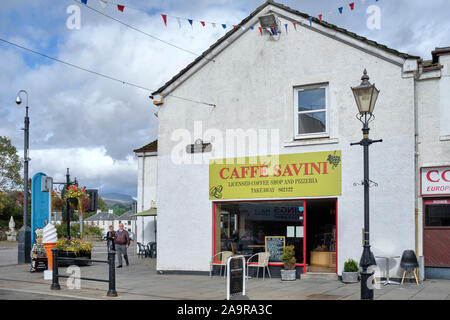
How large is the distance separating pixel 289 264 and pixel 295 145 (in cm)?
351

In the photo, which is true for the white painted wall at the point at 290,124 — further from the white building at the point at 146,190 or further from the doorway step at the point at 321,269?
the white building at the point at 146,190

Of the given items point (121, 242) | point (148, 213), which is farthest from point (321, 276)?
point (148, 213)

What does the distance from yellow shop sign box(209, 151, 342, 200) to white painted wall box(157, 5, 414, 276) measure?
278 mm

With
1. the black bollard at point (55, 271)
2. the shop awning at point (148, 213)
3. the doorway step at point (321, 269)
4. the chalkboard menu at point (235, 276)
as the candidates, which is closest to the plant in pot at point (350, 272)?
the doorway step at point (321, 269)

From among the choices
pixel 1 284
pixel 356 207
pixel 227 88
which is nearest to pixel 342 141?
pixel 356 207

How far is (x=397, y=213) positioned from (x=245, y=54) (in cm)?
684

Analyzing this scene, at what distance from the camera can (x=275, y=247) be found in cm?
1535

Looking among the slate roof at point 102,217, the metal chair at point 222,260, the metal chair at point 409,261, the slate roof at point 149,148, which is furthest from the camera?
the slate roof at point 102,217

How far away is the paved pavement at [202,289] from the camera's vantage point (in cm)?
1149

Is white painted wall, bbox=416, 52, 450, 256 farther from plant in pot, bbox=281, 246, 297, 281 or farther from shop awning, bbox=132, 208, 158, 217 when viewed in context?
shop awning, bbox=132, 208, 158, 217

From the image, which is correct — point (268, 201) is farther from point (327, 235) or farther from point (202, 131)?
point (202, 131)

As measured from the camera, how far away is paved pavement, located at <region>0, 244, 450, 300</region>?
1149cm

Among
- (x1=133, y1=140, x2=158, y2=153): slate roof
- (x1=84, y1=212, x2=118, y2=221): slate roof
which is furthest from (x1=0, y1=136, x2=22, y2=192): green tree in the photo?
(x1=84, y1=212, x2=118, y2=221): slate roof

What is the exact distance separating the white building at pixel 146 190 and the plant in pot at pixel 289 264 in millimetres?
11791
